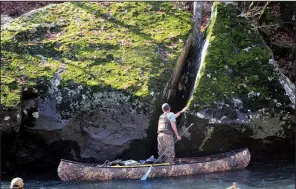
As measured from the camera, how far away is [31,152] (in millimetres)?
13531

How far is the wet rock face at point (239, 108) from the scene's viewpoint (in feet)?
43.3

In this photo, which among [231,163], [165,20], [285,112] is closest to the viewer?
[231,163]

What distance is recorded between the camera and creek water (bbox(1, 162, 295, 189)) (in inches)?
431

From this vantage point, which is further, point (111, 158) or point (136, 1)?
point (136, 1)

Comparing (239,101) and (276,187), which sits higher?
(239,101)

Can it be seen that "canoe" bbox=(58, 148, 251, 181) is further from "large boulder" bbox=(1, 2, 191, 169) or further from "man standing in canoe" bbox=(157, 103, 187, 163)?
"large boulder" bbox=(1, 2, 191, 169)

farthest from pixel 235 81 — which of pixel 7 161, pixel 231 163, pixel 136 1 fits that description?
pixel 7 161

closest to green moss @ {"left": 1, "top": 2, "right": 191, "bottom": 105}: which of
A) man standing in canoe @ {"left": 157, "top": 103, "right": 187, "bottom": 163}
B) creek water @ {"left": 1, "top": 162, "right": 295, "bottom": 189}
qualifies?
man standing in canoe @ {"left": 157, "top": 103, "right": 187, "bottom": 163}

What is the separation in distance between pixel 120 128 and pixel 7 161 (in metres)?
3.80

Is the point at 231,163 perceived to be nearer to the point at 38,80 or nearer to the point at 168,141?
the point at 168,141

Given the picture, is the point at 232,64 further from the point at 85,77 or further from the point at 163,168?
the point at 85,77

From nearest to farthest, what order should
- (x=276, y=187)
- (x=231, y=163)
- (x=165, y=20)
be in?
1. (x=276, y=187)
2. (x=231, y=163)
3. (x=165, y=20)

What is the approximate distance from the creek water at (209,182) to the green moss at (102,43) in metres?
2.99

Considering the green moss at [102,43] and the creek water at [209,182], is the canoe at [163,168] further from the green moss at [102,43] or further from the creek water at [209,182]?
the green moss at [102,43]
